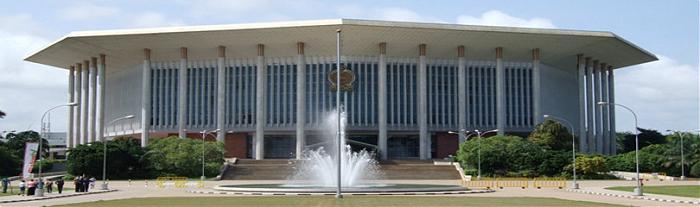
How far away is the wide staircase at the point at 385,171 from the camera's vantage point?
236ft

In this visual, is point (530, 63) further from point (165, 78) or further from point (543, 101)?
point (165, 78)

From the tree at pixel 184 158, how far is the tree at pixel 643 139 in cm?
6870

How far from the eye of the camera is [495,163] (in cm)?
7369

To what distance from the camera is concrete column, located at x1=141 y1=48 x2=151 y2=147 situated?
294 ft

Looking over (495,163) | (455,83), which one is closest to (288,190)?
(495,163)

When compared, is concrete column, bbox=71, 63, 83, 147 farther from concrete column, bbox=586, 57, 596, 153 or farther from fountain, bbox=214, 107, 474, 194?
concrete column, bbox=586, 57, 596, 153

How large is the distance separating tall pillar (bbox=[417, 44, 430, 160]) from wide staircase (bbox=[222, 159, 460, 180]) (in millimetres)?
→ 6996

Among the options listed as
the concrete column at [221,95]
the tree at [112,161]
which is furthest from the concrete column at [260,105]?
the tree at [112,161]

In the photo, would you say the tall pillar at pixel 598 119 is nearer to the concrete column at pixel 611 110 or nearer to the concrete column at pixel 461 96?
the concrete column at pixel 611 110

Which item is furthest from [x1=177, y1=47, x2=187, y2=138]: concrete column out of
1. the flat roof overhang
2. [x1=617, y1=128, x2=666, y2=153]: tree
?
[x1=617, y1=128, x2=666, y2=153]: tree

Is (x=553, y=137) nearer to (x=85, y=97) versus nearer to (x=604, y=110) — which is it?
(x=604, y=110)

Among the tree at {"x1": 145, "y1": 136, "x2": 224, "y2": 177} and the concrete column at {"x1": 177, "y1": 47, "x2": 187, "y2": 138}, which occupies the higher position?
the concrete column at {"x1": 177, "y1": 47, "x2": 187, "y2": 138}

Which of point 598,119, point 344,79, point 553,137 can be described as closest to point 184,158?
point 344,79

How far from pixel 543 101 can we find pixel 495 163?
2546cm
